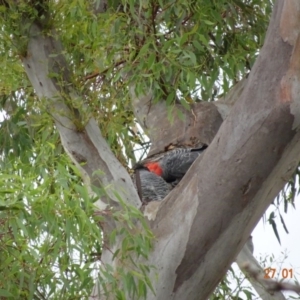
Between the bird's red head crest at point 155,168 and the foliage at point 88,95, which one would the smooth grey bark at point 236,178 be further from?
the bird's red head crest at point 155,168

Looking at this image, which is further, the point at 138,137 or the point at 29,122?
the point at 138,137

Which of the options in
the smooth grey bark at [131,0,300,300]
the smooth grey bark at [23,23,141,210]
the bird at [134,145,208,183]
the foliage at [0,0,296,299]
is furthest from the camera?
the bird at [134,145,208,183]

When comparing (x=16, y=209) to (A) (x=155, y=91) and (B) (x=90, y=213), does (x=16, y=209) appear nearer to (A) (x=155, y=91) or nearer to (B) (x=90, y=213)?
(B) (x=90, y=213)

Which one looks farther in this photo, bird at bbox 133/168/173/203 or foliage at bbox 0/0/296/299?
bird at bbox 133/168/173/203

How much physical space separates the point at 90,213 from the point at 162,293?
1.34 ft

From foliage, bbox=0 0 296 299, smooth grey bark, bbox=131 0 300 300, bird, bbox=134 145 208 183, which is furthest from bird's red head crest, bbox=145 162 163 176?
smooth grey bark, bbox=131 0 300 300

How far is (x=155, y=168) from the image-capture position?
9.46ft

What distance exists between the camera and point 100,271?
7.01 ft

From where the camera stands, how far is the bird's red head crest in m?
2.85

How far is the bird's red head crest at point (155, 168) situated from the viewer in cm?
285

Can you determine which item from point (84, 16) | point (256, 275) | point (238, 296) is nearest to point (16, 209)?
point (256, 275)
